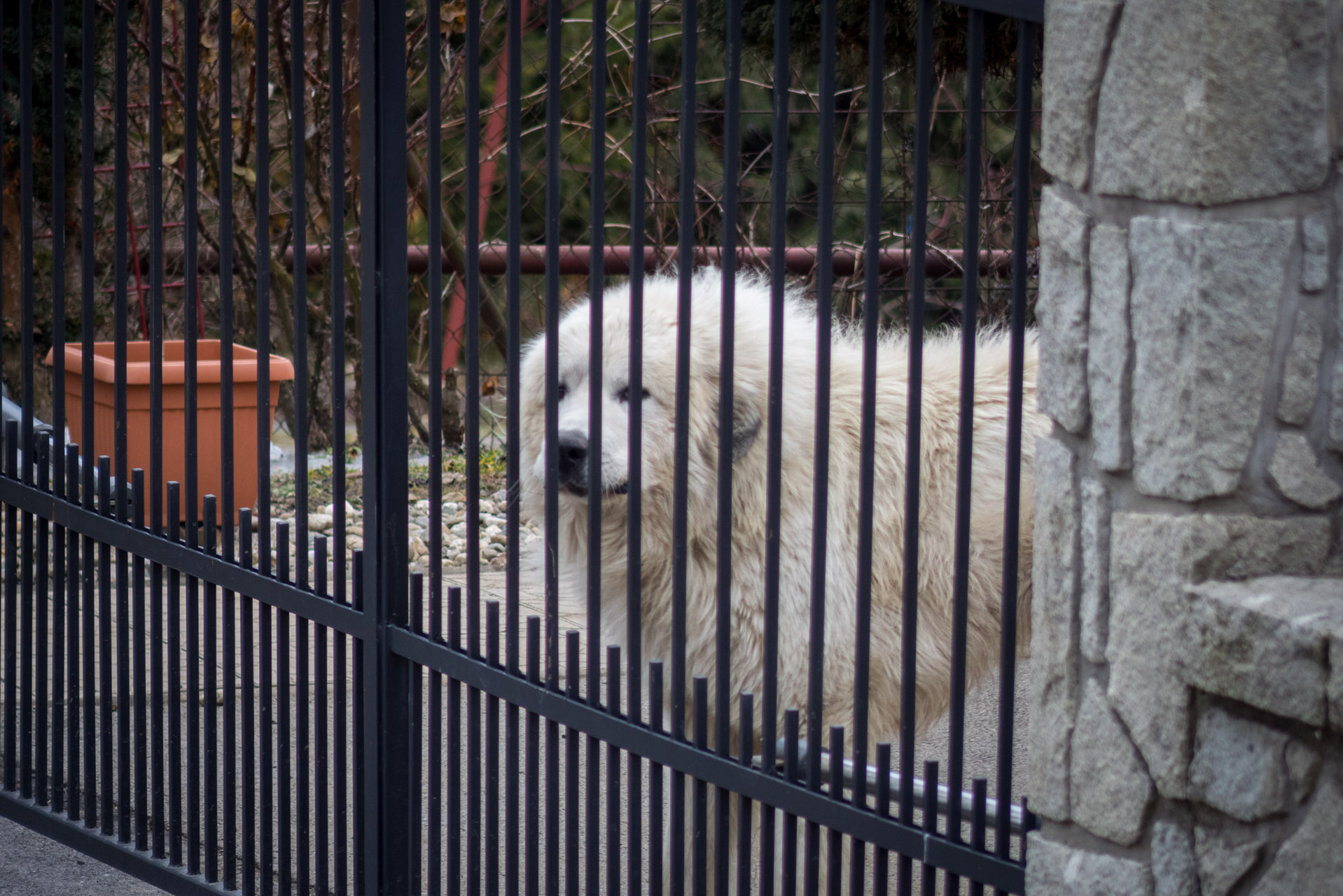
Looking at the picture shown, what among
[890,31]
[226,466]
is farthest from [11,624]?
[890,31]

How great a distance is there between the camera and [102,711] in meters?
3.17

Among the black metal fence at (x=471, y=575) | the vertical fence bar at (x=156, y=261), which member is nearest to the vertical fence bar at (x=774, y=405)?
the black metal fence at (x=471, y=575)

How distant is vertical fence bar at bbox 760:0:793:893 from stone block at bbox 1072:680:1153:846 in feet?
1.98

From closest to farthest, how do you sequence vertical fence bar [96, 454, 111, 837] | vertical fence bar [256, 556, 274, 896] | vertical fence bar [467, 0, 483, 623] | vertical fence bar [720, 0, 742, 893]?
vertical fence bar [720, 0, 742, 893] < vertical fence bar [467, 0, 483, 623] < vertical fence bar [256, 556, 274, 896] < vertical fence bar [96, 454, 111, 837]

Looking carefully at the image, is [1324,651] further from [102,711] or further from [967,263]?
[102,711]

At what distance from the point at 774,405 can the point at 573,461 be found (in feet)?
3.20

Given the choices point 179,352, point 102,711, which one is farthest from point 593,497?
point 179,352

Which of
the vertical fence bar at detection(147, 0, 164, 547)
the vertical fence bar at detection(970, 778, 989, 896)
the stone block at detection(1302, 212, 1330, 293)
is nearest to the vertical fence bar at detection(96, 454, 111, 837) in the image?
the vertical fence bar at detection(147, 0, 164, 547)

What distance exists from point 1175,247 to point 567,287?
8.16 metres

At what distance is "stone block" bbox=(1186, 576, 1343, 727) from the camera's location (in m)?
1.50

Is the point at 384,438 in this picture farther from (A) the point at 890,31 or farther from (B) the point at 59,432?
(A) the point at 890,31

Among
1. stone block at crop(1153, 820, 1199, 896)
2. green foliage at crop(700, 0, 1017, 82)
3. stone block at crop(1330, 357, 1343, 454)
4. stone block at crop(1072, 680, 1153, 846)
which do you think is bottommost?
stone block at crop(1153, 820, 1199, 896)

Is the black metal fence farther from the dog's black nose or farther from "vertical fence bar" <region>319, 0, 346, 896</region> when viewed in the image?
Result: the dog's black nose

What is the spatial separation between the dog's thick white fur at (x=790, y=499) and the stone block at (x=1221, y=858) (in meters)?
1.61
